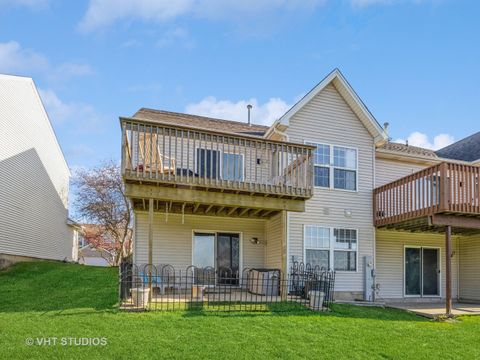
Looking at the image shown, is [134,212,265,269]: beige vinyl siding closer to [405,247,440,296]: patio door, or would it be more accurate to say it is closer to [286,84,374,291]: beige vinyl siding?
[286,84,374,291]: beige vinyl siding

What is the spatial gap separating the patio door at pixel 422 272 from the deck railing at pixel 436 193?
2.62m

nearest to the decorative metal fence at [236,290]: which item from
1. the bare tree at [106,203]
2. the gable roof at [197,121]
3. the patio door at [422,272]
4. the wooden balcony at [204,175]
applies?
the wooden balcony at [204,175]

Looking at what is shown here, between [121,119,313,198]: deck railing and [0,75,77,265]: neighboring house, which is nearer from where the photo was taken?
[121,119,313,198]: deck railing

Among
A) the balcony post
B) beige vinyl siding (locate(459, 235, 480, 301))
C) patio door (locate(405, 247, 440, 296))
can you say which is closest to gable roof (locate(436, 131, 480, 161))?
beige vinyl siding (locate(459, 235, 480, 301))

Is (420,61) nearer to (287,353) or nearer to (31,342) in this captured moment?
(287,353)

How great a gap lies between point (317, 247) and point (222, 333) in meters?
5.86

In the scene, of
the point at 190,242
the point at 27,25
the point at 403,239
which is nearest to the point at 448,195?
the point at 403,239

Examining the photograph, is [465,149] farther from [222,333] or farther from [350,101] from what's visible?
[222,333]

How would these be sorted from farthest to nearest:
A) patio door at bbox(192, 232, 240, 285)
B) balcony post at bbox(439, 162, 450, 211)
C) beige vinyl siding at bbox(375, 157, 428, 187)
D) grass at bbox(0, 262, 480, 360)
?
beige vinyl siding at bbox(375, 157, 428, 187), patio door at bbox(192, 232, 240, 285), balcony post at bbox(439, 162, 450, 211), grass at bbox(0, 262, 480, 360)

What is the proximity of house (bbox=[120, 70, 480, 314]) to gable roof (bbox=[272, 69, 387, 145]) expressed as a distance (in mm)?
35

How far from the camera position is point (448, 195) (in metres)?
10.3

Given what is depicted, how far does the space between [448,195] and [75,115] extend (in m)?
23.6

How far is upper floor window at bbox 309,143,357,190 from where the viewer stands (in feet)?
41.3

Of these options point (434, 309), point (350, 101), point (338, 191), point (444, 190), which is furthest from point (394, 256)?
point (350, 101)
